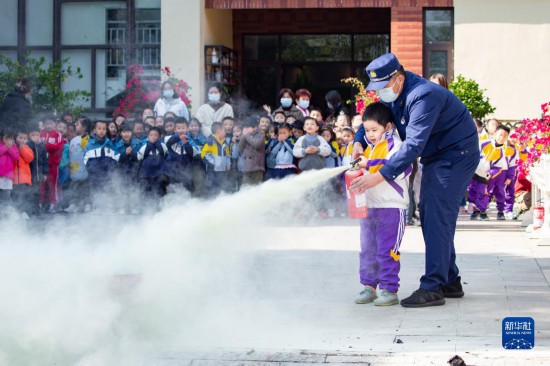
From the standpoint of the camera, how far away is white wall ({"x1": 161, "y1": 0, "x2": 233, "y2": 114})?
2145 cm

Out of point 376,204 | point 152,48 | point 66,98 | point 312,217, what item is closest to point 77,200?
point 312,217

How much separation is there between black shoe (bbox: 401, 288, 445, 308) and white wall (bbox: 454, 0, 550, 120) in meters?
13.5

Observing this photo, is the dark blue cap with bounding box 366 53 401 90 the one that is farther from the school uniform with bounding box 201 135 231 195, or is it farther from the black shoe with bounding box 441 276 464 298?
the school uniform with bounding box 201 135 231 195

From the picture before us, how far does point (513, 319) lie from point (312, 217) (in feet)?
30.8

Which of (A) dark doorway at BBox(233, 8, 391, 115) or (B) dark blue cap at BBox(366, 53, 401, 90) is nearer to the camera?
(B) dark blue cap at BBox(366, 53, 401, 90)

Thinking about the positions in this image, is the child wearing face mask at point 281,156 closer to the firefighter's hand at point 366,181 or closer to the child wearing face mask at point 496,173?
the child wearing face mask at point 496,173

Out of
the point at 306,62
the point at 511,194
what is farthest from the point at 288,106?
the point at 306,62

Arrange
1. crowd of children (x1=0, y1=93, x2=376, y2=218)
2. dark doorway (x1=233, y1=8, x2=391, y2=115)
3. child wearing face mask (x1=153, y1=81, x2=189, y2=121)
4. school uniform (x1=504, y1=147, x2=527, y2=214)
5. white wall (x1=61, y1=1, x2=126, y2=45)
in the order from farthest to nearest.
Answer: dark doorway (x1=233, y1=8, x2=391, y2=115)
white wall (x1=61, y1=1, x2=126, y2=45)
child wearing face mask (x1=153, y1=81, x2=189, y2=121)
school uniform (x1=504, y1=147, x2=527, y2=214)
crowd of children (x1=0, y1=93, x2=376, y2=218)

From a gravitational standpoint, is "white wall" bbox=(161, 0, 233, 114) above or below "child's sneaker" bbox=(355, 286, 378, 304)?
above

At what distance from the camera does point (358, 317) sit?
7.30 metres

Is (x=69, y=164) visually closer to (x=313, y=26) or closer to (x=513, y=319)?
(x=313, y=26)

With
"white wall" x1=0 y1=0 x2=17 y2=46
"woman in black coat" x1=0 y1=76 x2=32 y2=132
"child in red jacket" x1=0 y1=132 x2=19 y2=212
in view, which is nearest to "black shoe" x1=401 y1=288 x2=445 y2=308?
"child in red jacket" x1=0 y1=132 x2=19 y2=212

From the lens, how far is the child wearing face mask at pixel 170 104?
1836cm

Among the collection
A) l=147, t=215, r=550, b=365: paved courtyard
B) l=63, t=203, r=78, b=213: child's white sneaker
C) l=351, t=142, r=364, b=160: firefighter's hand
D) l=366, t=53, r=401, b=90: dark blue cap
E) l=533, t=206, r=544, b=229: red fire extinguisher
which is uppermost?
l=366, t=53, r=401, b=90: dark blue cap
